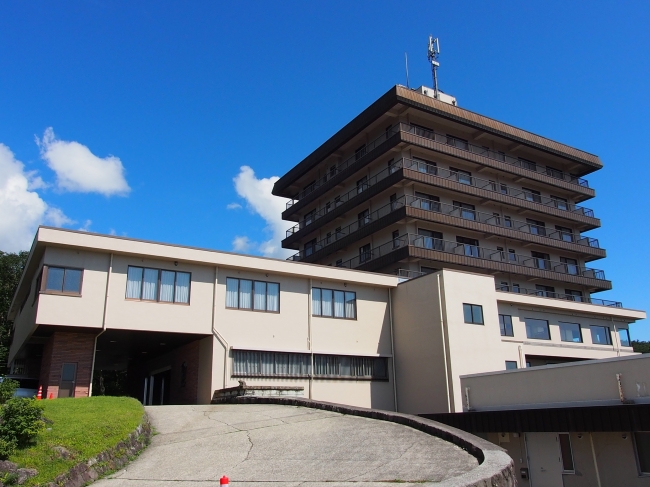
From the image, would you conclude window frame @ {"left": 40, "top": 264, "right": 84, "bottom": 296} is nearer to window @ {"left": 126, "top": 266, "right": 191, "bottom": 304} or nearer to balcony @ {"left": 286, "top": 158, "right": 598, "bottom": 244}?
window @ {"left": 126, "top": 266, "right": 191, "bottom": 304}

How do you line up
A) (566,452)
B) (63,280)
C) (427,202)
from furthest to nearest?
Result: (427,202) → (63,280) → (566,452)

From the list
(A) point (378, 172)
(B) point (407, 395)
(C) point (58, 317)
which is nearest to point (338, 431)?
(C) point (58, 317)

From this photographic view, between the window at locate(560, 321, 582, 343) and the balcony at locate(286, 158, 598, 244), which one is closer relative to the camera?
the window at locate(560, 321, 582, 343)

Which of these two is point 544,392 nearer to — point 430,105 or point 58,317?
point 58,317

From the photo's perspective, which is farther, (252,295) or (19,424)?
(252,295)

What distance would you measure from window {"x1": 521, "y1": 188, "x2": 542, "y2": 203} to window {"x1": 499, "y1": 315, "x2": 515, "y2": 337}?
17.5m

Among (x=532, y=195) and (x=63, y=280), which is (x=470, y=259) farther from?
(x=63, y=280)

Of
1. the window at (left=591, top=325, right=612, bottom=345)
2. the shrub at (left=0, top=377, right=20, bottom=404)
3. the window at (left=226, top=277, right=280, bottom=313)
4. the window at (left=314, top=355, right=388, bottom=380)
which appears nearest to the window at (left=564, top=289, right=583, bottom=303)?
the window at (left=591, top=325, right=612, bottom=345)

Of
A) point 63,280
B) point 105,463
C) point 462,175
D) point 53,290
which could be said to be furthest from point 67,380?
point 462,175

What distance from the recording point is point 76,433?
1332 cm

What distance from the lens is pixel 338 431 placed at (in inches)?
599

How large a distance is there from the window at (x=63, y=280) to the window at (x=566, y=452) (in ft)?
60.9

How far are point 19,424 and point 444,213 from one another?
34876mm

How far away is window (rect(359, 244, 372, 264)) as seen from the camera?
4387cm
